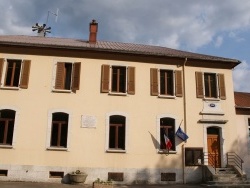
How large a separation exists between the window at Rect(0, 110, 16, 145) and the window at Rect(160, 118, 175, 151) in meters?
8.44

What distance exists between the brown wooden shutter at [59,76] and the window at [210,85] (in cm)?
818

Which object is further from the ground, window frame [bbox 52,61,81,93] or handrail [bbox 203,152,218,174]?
window frame [bbox 52,61,81,93]

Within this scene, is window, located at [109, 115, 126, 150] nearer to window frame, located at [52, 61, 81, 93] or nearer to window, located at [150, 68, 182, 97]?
window, located at [150, 68, 182, 97]

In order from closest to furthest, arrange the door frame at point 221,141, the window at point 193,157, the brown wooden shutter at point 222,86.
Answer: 1. the window at point 193,157
2. the door frame at point 221,141
3. the brown wooden shutter at point 222,86

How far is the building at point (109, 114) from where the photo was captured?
1612 cm

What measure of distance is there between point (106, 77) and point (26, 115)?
4.95 metres

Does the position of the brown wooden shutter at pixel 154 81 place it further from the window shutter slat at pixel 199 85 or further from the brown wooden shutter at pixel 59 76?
the brown wooden shutter at pixel 59 76

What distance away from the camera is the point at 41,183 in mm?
15164

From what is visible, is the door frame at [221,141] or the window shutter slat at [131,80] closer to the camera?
the window shutter slat at [131,80]

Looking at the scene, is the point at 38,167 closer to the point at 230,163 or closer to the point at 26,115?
the point at 26,115

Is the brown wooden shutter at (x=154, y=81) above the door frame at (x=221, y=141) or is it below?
above

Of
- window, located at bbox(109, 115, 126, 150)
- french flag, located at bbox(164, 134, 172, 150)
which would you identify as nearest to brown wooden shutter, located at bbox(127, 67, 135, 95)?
window, located at bbox(109, 115, 126, 150)

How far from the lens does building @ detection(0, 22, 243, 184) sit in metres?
16.1

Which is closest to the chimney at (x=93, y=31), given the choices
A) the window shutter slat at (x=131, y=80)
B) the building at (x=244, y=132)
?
the window shutter slat at (x=131, y=80)
